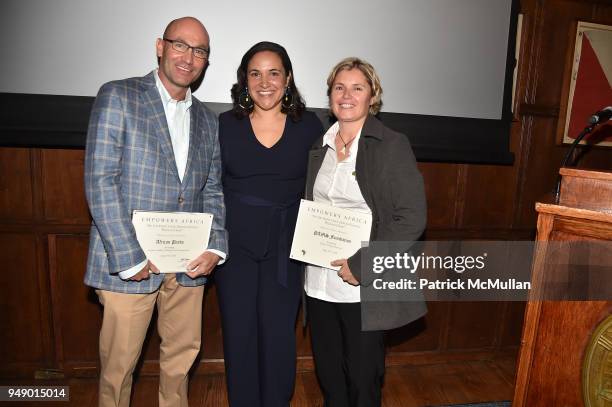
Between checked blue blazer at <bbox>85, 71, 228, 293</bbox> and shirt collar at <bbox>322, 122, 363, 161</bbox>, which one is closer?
checked blue blazer at <bbox>85, 71, 228, 293</bbox>

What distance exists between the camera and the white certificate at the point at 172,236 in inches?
60.0

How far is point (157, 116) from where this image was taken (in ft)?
5.01

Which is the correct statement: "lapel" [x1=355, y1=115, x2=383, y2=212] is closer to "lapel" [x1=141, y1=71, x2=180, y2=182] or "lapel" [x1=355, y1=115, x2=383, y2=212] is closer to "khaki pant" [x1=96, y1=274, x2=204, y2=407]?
"lapel" [x1=141, y1=71, x2=180, y2=182]

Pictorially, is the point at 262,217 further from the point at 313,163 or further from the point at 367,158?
the point at 367,158

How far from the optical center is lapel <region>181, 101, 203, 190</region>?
1601 mm

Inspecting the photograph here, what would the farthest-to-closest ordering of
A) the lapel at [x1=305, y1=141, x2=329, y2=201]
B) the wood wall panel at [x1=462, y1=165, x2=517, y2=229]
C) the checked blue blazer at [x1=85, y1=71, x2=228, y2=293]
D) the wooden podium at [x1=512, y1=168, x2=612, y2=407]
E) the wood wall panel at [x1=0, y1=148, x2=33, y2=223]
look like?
the wood wall panel at [x1=462, y1=165, x2=517, y2=229] < the wood wall panel at [x1=0, y1=148, x2=33, y2=223] < the lapel at [x1=305, y1=141, x2=329, y2=201] < the checked blue blazer at [x1=85, y1=71, x2=228, y2=293] < the wooden podium at [x1=512, y1=168, x2=612, y2=407]

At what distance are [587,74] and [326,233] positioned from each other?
2.03m

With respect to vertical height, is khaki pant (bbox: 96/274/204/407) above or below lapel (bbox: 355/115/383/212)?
below

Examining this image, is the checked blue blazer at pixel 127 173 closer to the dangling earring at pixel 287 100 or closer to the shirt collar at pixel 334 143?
the dangling earring at pixel 287 100

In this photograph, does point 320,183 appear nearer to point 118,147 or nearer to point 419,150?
point 118,147

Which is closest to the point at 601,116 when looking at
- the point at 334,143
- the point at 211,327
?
the point at 334,143

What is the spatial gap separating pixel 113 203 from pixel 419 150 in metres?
1.59

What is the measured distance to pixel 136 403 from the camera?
7.09ft
